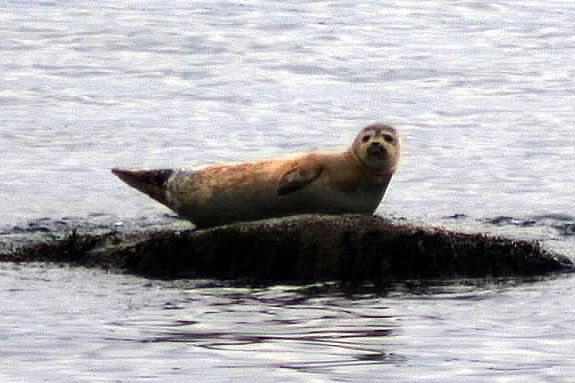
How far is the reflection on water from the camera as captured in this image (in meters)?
9.86

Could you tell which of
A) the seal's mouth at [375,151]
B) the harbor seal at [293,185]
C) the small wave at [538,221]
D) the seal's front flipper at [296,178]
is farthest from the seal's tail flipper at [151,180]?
the small wave at [538,221]

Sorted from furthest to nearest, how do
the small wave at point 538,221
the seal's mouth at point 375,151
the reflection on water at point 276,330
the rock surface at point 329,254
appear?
the small wave at point 538,221 → the seal's mouth at point 375,151 → the rock surface at point 329,254 → the reflection on water at point 276,330

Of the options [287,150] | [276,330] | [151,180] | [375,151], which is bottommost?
[287,150]

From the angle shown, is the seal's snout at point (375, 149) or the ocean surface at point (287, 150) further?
the seal's snout at point (375, 149)

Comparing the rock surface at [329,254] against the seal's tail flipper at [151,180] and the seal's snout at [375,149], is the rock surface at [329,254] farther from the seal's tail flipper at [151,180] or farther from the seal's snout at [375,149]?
the seal's tail flipper at [151,180]

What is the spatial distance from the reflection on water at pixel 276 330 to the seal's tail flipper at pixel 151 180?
3.99 feet

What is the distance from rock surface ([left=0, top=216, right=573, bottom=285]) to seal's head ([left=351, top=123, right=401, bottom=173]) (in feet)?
2.13

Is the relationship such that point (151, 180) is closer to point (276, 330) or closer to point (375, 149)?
point (375, 149)

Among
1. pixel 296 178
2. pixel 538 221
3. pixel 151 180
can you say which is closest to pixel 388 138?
pixel 296 178

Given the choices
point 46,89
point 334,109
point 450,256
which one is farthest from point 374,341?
point 46,89

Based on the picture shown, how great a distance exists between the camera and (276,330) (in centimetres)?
1076

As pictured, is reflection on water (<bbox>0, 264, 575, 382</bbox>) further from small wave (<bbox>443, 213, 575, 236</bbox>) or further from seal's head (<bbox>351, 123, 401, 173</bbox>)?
small wave (<bbox>443, 213, 575, 236</bbox>)

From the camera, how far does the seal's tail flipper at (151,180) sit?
13.5 meters

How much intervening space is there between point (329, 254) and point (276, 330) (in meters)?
1.40
